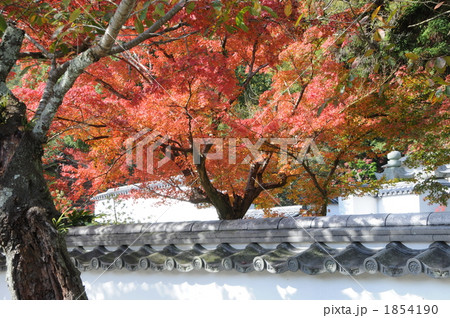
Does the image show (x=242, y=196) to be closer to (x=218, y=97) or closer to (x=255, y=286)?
(x=218, y=97)

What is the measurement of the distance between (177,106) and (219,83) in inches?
22.4

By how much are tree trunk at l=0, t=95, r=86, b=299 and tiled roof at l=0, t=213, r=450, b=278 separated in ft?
3.80

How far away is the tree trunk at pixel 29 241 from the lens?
2.53 meters

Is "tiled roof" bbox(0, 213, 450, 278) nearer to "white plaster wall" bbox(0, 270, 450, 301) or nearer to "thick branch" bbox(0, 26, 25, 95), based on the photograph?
"white plaster wall" bbox(0, 270, 450, 301)

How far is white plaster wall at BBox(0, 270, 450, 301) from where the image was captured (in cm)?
283

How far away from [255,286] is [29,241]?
5.08 feet

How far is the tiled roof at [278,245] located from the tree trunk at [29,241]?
116cm

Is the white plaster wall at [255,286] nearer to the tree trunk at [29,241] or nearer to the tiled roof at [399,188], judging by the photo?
the tree trunk at [29,241]

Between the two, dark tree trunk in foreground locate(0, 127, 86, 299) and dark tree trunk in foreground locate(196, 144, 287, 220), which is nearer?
dark tree trunk in foreground locate(0, 127, 86, 299)

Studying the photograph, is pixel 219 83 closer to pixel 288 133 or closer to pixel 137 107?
pixel 137 107

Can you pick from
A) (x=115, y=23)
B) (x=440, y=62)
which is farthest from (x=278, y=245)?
(x=115, y=23)

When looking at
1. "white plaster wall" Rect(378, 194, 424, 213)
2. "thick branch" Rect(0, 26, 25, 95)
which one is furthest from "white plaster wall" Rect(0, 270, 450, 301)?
"white plaster wall" Rect(378, 194, 424, 213)

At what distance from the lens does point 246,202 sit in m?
7.85

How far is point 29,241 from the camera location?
255cm
